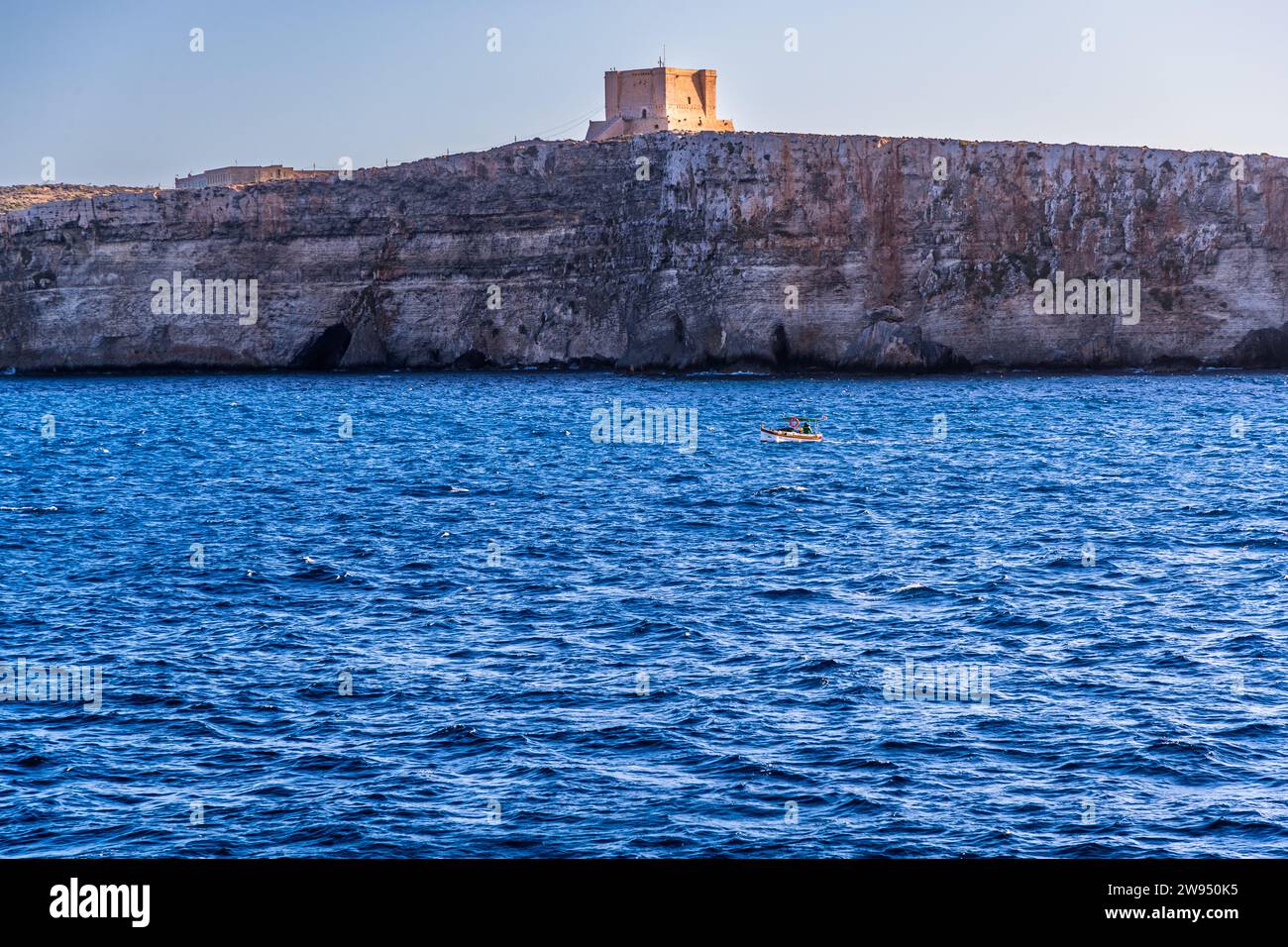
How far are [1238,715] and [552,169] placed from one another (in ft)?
311

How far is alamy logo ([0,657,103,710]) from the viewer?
2303 centimetres

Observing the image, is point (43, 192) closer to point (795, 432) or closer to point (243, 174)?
point (243, 174)

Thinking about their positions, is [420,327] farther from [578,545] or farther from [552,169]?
[578,545]

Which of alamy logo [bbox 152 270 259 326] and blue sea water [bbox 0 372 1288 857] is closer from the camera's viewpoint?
blue sea water [bbox 0 372 1288 857]

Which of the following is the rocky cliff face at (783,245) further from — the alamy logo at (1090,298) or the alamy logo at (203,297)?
the alamy logo at (203,297)

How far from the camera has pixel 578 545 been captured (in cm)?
3834

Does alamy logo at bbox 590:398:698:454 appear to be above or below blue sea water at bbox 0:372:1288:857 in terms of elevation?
above

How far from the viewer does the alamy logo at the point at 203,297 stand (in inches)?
4542

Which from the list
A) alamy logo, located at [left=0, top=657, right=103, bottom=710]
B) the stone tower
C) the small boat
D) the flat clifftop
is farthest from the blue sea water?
the flat clifftop

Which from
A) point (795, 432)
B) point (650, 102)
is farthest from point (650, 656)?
point (650, 102)
